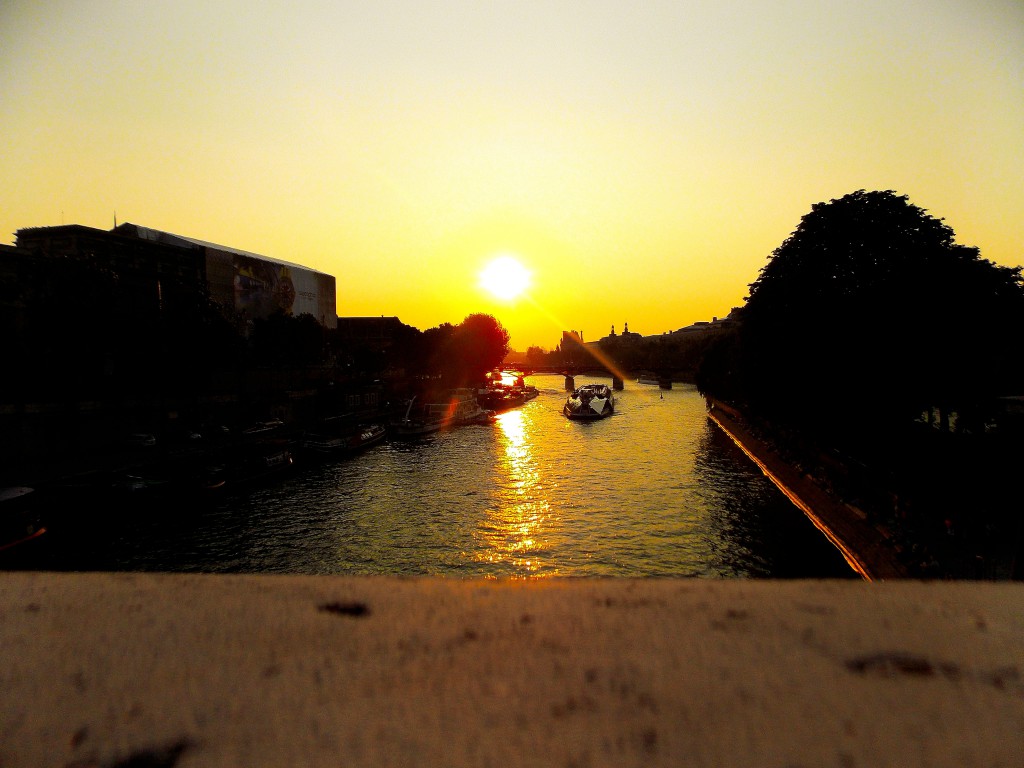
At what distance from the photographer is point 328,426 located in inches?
2053

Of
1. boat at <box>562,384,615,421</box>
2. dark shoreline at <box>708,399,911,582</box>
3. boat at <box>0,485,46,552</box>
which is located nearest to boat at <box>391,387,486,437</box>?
boat at <box>562,384,615,421</box>

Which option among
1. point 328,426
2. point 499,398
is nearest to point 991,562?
point 328,426

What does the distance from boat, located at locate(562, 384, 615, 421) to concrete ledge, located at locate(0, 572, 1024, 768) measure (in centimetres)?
6129

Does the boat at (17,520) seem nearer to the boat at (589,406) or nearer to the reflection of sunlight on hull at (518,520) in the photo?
the reflection of sunlight on hull at (518,520)

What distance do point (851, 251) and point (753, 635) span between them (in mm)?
35973

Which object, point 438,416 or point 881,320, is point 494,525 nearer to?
point 881,320

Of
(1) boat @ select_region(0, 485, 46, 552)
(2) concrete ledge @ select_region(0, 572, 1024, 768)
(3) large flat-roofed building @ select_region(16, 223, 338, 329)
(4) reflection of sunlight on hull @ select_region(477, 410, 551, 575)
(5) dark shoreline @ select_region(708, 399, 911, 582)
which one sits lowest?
(4) reflection of sunlight on hull @ select_region(477, 410, 551, 575)

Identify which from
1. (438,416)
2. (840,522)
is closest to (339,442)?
(438,416)

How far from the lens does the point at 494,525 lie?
2498cm

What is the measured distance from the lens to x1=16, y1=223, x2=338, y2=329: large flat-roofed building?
56531 mm

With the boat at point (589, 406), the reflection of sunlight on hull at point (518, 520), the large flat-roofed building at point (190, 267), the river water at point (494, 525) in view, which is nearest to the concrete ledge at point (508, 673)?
the river water at point (494, 525)

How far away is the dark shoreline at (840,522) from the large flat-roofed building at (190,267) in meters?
43.3

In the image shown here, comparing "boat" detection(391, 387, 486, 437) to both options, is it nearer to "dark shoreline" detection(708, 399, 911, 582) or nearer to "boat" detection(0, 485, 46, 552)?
"dark shoreline" detection(708, 399, 911, 582)

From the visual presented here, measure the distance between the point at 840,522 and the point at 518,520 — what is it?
476 inches
